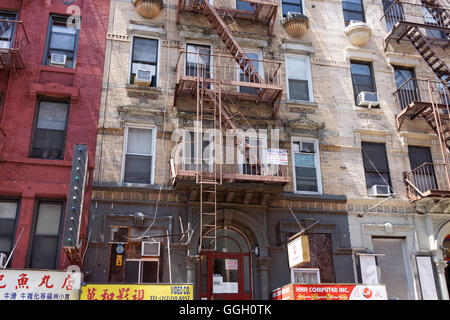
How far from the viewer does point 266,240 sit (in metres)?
12.5

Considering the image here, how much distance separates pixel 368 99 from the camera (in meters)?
15.2

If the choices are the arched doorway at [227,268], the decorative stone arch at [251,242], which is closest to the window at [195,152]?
the decorative stone arch at [251,242]

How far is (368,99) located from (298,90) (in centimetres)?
247

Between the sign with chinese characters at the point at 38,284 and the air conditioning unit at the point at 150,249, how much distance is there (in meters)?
2.32

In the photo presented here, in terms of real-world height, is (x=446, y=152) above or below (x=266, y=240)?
above

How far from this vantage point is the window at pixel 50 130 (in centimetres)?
1243

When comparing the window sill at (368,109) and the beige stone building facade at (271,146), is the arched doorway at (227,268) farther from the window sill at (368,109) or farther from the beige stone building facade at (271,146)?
the window sill at (368,109)

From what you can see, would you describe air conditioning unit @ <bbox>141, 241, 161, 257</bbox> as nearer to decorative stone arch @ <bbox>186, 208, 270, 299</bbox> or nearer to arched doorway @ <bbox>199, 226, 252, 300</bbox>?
decorative stone arch @ <bbox>186, 208, 270, 299</bbox>

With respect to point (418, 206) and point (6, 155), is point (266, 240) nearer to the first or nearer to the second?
point (418, 206)

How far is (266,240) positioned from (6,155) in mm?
7616

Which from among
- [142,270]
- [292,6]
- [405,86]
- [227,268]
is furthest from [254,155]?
[405,86]

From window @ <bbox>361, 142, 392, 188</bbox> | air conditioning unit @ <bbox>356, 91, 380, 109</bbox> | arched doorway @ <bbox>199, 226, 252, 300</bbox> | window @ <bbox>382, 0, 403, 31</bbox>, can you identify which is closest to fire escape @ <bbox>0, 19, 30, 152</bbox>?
arched doorway @ <bbox>199, 226, 252, 300</bbox>
